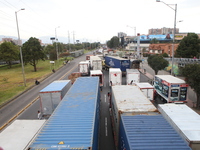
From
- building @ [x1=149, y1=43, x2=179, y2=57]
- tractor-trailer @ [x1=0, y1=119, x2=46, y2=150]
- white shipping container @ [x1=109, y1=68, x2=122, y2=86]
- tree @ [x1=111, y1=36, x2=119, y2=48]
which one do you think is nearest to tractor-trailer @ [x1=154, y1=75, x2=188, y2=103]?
white shipping container @ [x1=109, y1=68, x2=122, y2=86]

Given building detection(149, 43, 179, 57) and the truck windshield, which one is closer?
the truck windshield

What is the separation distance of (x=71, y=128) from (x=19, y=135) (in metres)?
2.99

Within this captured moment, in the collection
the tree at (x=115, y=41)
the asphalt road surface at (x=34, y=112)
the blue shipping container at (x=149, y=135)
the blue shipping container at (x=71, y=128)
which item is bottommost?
the asphalt road surface at (x=34, y=112)

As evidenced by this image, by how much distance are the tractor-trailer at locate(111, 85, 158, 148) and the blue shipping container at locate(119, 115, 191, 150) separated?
2.09ft

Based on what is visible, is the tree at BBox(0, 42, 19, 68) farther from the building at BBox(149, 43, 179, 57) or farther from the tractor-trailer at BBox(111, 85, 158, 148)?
the building at BBox(149, 43, 179, 57)

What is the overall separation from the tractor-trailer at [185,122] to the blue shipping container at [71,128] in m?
4.24

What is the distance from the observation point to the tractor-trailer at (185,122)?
6764 millimetres

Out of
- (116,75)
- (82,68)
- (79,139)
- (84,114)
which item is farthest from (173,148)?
(82,68)

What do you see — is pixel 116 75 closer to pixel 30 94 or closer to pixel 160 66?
pixel 160 66

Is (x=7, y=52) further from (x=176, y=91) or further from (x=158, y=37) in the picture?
(x=158, y=37)

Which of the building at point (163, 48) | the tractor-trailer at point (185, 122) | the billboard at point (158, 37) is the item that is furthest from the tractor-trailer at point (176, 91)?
the billboard at point (158, 37)

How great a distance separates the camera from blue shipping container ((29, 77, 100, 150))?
18.6 ft

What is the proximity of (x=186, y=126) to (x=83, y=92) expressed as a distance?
736 cm

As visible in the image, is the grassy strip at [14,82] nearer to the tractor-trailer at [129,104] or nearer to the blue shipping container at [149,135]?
the tractor-trailer at [129,104]
